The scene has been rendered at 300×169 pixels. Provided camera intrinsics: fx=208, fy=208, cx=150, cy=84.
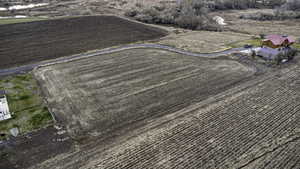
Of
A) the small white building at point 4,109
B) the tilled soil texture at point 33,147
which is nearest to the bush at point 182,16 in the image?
the small white building at point 4,109

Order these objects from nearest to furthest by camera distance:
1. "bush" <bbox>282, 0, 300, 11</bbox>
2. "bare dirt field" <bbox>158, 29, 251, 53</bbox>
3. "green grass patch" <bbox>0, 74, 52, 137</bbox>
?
"green grass patch" <bbox>0, 74, 52, 137</bbox>, "bare dirt field" <bbox>158, 29, 251, 53</bbox>, "bush" <bbox>282, 0, 300, 11</bbox>

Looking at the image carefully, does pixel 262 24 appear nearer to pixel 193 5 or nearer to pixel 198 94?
pixel 193 5

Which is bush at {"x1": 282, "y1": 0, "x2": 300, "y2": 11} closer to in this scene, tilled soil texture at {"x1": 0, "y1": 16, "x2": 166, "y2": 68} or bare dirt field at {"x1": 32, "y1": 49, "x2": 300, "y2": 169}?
tilled soil texture at {"x1": 0, "y1": 16, "x2": 166, "y2": 68}

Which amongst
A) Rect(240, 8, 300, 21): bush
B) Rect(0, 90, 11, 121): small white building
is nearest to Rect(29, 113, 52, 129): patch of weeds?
Rect(0, 90, 11, 121): small white building

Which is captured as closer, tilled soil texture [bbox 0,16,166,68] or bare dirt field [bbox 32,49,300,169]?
bare dirt field [bbox 32,49,300,169]

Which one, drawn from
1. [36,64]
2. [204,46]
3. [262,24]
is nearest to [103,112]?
[36,64]
